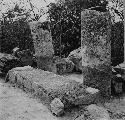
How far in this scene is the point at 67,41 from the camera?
38.6ft

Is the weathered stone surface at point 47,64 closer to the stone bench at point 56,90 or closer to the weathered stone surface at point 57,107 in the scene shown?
the stone bench at point 56,90

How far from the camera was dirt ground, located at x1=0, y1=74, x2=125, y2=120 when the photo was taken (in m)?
Result: 5.68

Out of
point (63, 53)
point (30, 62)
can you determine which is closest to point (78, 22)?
point (63, 53)

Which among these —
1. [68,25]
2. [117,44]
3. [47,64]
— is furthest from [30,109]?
[68,25]

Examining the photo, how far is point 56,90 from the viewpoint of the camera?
6.14 meters

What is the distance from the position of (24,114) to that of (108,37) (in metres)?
2.54

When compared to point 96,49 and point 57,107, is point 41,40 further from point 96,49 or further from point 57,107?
point 57,107

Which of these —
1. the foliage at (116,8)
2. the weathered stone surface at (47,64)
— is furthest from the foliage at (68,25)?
the weathered stone surface at (47,64)

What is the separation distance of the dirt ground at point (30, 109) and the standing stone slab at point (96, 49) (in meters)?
0.60

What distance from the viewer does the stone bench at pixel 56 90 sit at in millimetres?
5828

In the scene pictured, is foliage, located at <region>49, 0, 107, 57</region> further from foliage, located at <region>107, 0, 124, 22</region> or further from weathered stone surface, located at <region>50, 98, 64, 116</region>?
weathered stone surface, located at <region>50, 98, 64, 116</region>

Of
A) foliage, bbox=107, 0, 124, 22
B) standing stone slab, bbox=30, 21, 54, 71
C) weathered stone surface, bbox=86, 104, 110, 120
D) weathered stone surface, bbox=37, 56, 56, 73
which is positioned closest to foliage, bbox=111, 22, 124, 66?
foliage, bbox=107, 0, 124, 22

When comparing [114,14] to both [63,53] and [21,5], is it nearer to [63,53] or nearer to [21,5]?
[63,53]

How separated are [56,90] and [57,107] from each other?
0.52 metres
